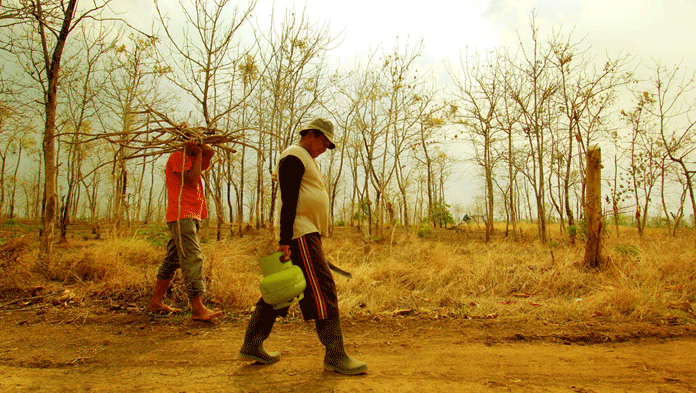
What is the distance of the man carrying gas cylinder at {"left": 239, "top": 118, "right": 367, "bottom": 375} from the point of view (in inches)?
92.6

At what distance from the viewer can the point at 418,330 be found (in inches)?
140

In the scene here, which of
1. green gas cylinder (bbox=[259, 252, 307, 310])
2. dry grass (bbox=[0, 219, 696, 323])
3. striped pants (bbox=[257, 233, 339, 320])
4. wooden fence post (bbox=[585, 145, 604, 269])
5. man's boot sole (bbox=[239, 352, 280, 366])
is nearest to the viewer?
green gas cylinder (bbox=[259, 252, 307, 310])

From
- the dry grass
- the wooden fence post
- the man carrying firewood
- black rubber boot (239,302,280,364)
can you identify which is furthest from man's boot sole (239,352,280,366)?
the wooden fence post

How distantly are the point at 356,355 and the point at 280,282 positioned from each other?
1063 mm

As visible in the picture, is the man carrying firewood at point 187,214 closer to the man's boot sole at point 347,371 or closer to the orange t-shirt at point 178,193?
the orange t-shirt at point 178,193

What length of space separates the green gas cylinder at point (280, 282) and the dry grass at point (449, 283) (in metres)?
1.86

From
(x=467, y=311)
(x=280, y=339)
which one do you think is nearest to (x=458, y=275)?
(x=467, y=311)

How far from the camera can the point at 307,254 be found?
238 cm

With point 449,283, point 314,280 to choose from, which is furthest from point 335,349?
point 449,283

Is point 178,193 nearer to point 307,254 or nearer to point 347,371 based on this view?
point 307,254

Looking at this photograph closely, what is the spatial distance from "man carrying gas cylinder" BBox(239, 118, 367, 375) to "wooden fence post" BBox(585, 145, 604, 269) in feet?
16.6

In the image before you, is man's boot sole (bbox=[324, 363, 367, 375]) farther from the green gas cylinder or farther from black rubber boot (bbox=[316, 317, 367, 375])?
the green gas cylinder

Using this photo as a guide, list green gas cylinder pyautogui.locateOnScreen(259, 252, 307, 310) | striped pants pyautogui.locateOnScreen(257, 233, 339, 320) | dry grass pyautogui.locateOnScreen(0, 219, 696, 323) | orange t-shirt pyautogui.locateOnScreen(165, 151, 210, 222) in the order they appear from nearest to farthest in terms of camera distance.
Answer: green gas cylinder pyautogui.locateOnScreen(259, 252, 307, 310) → striped pants pyautogui.locateOnScreen(257, 233, 339, 320) → orange t-shirt pyautogui.locateOnScreen(165, 151, 210, 222) → dry grass pyautogui.locateOnScreen(0, 219, 696, 323)

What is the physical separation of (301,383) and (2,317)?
3.13 meters
